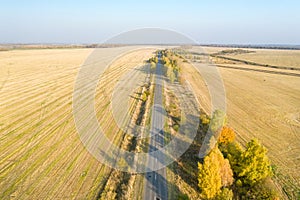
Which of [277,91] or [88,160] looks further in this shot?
[277,91]

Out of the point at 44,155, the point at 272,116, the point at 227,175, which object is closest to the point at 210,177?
the point at 227,175

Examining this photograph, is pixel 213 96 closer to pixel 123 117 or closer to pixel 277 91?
pixel 277 91

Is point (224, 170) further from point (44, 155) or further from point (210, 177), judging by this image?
point (44, 155)

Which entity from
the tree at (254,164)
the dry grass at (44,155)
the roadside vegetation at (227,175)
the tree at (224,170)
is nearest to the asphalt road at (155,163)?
the roadside vegetation at (227,175)

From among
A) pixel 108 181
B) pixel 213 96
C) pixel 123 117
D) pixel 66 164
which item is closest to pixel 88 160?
pixel 66 164

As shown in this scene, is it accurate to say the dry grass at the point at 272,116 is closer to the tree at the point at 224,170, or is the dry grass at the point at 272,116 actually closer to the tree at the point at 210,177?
the tree at the point at 224,170
